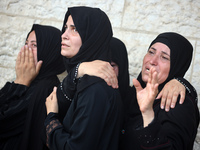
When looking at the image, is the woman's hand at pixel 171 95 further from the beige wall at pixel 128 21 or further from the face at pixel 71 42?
the beige wall at pixel 128 21

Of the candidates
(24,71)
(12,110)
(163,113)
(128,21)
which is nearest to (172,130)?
(163,113)

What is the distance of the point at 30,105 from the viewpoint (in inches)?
80.4

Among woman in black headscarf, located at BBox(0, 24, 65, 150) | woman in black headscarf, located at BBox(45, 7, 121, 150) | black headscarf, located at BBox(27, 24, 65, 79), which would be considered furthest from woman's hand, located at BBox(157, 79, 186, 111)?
black headscarf, located at BBox(27, 24, 65, 79)

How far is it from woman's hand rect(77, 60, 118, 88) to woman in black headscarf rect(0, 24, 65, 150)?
683 millimetres

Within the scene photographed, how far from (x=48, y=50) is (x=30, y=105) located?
64cm

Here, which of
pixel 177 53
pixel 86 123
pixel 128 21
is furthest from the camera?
pixel 128 21

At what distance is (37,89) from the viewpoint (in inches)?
84.1

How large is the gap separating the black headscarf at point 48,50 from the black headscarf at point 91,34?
55cm

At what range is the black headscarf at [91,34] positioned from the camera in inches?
68.8

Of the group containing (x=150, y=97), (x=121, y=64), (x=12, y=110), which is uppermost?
(x=150, y=97)

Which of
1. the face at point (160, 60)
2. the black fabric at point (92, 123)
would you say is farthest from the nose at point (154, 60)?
the black fabric at point (92, 123)

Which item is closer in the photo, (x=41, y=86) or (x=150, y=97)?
(x=150, y=97)

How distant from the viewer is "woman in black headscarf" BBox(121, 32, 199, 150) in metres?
1.41

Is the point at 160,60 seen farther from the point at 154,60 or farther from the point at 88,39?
the point at 88,39
